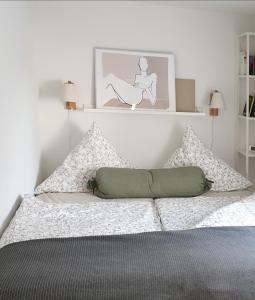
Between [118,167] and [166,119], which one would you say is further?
[166,119]

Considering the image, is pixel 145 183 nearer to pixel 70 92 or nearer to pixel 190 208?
pixel 190 208

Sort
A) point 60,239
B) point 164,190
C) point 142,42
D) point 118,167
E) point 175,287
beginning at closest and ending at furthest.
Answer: point 175,287 → point 60,239 → point 164,190 → point 118,167 → point 142,42

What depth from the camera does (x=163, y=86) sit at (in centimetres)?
323

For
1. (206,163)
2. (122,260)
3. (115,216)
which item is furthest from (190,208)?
(122,260)

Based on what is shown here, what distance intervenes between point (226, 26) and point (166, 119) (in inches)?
39.8

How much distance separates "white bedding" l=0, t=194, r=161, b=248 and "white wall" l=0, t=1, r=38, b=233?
0.38 ft

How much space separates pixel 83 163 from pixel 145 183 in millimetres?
542

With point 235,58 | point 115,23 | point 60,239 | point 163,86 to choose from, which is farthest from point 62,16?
point 60,239

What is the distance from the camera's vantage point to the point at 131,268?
1444 millimetres

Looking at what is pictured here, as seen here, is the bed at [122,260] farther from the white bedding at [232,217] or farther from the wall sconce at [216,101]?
the wall sconce at [216,101]

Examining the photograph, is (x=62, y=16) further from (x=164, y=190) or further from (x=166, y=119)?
(x=164, y=190)

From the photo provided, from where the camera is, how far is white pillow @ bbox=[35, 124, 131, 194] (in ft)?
9.31

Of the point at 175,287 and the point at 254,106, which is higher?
the point at 254,106

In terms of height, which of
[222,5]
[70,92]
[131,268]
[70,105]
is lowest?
[131,268]
